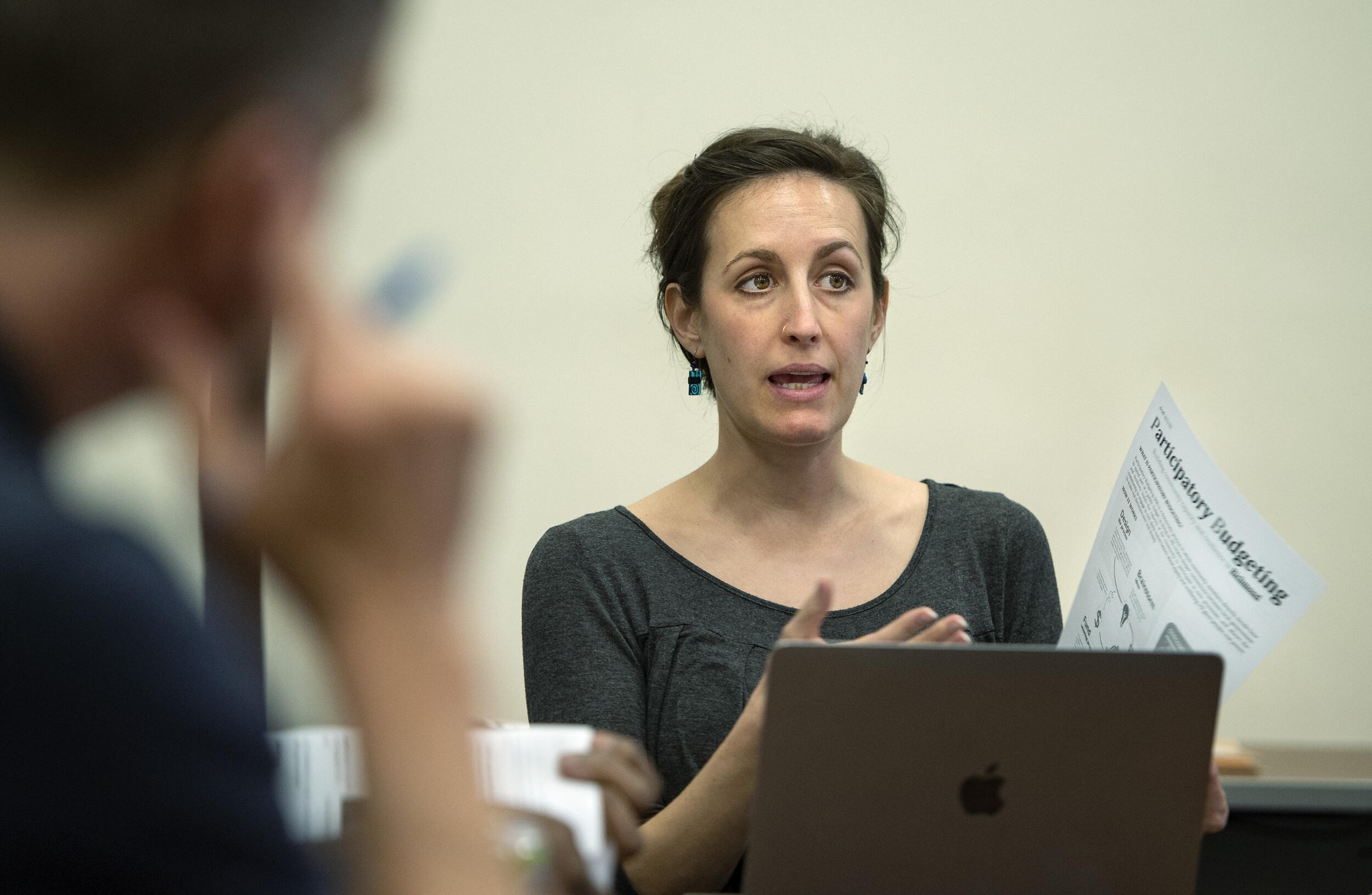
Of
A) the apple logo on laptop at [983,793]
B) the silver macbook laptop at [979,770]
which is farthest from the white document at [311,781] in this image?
the apple logo on laptop at [983,793]

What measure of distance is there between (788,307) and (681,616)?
0.42 m

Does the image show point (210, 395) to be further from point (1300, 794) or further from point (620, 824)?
point (1300, 794)

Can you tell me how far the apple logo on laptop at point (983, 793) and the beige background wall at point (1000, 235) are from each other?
141 centimetres

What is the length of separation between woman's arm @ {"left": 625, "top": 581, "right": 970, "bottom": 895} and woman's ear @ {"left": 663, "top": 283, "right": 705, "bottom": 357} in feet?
1.99

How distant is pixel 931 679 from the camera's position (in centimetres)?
77

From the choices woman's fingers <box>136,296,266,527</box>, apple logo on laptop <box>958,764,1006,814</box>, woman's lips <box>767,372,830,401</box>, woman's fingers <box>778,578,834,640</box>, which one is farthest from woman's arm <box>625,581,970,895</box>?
woman's fingers <box>136,296,266,527</box>

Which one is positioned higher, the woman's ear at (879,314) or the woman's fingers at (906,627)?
the woman's ear at (879,314)

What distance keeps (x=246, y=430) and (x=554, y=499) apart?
76.6 inches

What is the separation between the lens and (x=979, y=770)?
2.62 feet

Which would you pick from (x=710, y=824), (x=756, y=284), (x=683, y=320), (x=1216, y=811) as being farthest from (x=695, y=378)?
(x=1216, y=811)

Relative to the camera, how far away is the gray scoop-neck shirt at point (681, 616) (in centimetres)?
133

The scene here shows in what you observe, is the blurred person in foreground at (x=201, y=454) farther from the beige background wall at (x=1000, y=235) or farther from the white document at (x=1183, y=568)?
the beige background wall at (x=1000, y=235)

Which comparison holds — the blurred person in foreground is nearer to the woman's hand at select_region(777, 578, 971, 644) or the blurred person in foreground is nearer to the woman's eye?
the woman's hand at select_region(777, 578, 971, 644)

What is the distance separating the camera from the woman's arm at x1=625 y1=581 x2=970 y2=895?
1027 millimetres
